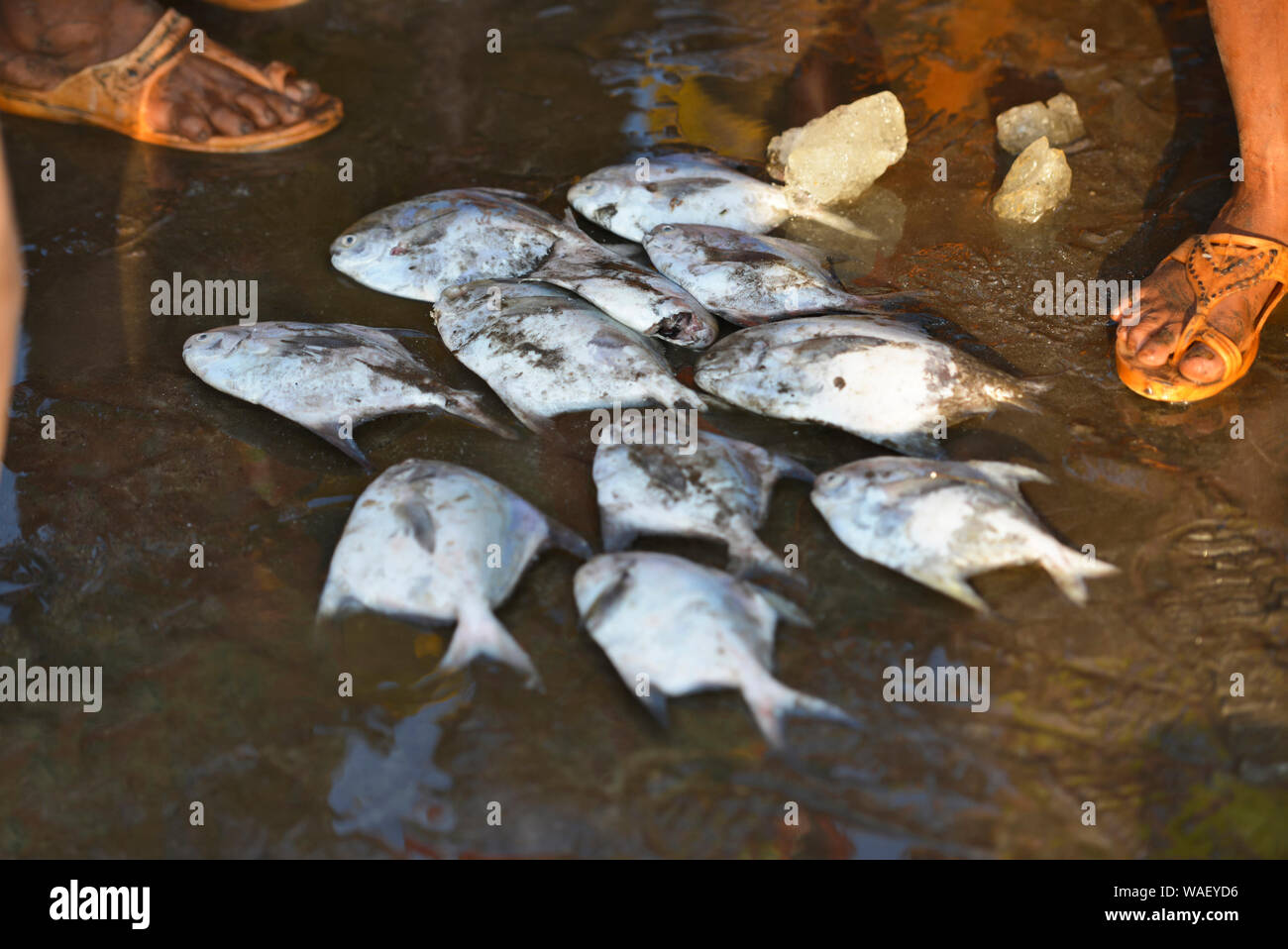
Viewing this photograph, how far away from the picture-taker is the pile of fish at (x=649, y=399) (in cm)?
277

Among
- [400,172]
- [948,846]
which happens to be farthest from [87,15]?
[948,846]

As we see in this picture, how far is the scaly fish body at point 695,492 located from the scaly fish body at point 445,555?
187 mm

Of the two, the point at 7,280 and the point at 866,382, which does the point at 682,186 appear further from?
the point at 7,280

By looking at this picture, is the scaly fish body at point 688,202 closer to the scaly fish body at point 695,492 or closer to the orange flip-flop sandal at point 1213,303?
the orange flip-flop sandal at point 1213,303

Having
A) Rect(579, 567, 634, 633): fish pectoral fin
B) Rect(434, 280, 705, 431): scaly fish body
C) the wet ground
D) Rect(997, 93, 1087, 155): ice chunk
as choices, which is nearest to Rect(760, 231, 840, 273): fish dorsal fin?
the wet ground

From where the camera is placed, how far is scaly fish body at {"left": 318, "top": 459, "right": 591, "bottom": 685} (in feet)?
9.09

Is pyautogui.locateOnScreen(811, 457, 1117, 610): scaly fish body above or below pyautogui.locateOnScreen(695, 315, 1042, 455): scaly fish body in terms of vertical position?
below

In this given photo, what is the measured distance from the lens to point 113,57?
16.7ft

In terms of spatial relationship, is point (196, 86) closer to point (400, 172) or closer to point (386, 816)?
point (400, 172)

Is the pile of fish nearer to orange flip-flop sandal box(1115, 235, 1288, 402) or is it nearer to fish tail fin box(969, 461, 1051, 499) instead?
fish tail fin box(969, 461, 1051, 499)

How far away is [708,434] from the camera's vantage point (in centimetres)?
329

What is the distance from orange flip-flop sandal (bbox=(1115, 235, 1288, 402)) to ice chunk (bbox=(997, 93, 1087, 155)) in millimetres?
1178

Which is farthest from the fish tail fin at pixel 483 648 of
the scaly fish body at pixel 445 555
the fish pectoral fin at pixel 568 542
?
the fish pectoral fin at pixel 568 542
